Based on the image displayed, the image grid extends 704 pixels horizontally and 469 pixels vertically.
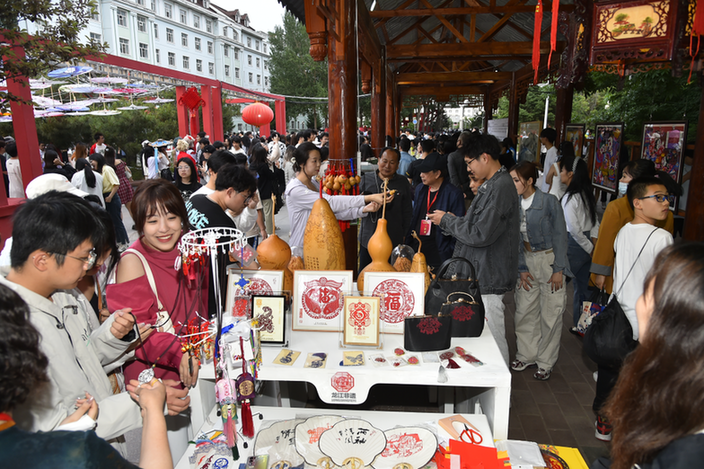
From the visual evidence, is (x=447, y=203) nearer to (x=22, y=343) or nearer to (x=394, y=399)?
(x=394, y=399)

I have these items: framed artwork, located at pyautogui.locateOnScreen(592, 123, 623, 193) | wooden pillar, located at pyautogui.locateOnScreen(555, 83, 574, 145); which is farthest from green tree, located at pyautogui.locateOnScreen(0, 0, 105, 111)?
wooden pillar, located at pyautogui.locateOnScreen(555, 83, 574, 145)

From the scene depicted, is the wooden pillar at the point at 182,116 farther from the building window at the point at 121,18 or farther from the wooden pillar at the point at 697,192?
the building window at the point at 121,18

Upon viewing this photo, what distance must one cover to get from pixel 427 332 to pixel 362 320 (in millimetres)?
273

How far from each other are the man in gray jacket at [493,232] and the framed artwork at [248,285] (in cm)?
100

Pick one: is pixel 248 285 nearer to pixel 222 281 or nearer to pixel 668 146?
pixel 222 281

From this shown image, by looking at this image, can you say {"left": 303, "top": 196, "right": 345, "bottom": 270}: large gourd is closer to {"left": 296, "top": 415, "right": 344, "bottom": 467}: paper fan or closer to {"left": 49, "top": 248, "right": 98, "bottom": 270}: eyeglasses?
{"left": 296, "top": 415, "right": 344, "bottom": 467}: paper fan

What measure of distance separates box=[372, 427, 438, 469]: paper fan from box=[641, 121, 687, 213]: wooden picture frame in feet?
15.1

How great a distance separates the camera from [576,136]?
680cm

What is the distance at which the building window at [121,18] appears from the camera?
24.1 metres

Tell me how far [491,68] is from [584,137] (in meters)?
6.59

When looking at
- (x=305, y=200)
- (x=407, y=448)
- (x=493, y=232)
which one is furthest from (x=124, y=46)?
(x=407, y=448)

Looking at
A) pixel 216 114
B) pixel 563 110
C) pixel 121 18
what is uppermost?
pixel 121 18

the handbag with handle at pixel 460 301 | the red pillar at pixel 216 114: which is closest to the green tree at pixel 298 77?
the red pillar at pixel 216 114

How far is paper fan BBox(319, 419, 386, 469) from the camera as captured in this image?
149cm
